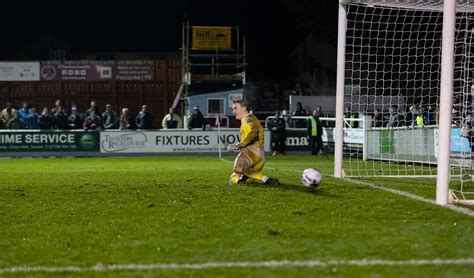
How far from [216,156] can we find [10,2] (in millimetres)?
33441

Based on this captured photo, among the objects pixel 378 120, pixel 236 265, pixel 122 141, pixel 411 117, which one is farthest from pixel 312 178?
pixel 122 141

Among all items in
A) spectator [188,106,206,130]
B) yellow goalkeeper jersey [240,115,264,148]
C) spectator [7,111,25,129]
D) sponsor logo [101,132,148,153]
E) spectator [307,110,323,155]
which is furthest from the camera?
spectator [7,111,25,129]

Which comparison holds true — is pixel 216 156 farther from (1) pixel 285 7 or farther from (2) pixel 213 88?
(1) pixel 285 7

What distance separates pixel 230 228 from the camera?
6.84 meters

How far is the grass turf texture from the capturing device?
5.46 metres

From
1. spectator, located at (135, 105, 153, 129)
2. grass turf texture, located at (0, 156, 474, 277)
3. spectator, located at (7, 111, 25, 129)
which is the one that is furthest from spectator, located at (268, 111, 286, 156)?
grass turf texture, located at (0, 156, 474, 277)

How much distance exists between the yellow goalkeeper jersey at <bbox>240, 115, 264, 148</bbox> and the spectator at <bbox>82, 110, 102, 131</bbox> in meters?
14.6

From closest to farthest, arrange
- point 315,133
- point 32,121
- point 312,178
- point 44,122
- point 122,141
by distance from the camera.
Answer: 1. point 312,178
2. point 315,133
3. point 122,141
4. point 44,122
5. point 32,121

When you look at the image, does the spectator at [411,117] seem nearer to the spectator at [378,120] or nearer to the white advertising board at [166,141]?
the spectator at [378,120]

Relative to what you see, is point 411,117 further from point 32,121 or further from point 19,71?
point 19,71

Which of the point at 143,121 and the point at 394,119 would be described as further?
the point at 143,121

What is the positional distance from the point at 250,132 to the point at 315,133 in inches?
511

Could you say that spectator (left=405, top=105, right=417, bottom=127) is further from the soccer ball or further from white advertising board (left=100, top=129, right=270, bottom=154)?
the soccer ball

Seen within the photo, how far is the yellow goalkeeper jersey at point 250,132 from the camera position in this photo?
36.2 ft
